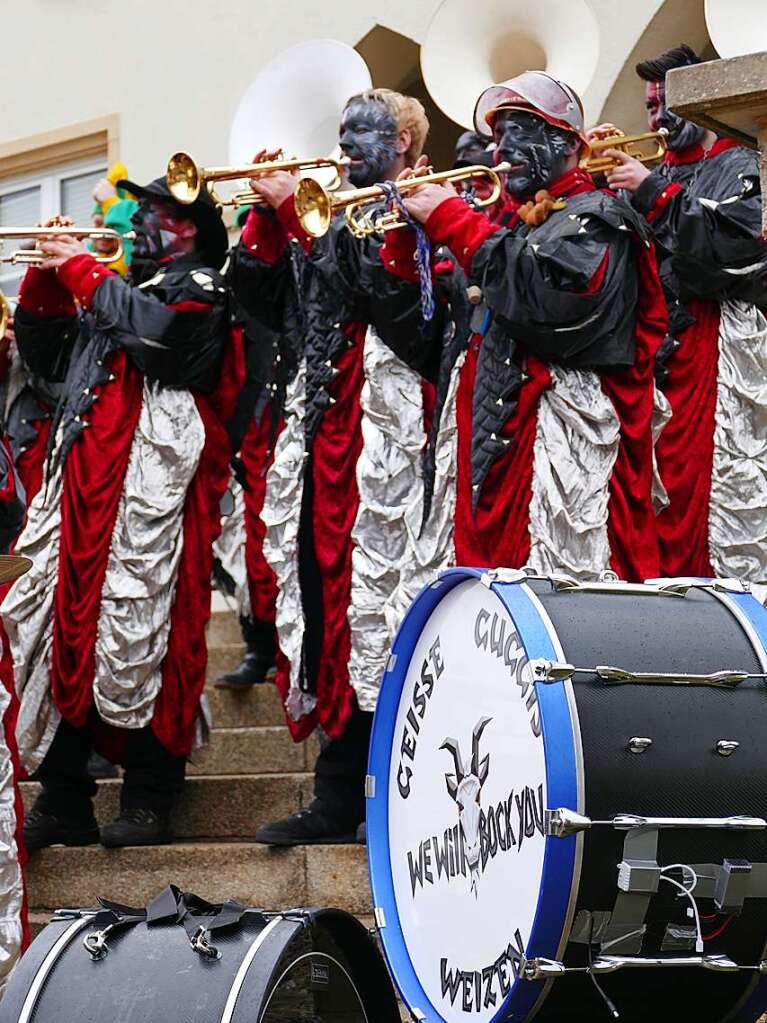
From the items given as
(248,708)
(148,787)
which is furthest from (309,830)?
(248,708)

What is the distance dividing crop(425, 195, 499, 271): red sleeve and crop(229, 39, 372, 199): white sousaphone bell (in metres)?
1.50

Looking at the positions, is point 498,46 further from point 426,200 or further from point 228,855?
point 228,855

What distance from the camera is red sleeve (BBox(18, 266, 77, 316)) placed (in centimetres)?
680

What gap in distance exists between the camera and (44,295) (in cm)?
681

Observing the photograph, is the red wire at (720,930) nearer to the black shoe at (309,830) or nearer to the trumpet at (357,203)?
the black shoe at (309,830)

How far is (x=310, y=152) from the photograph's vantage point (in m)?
6.95

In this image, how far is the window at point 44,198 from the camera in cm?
1091

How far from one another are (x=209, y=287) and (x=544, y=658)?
2957 mm

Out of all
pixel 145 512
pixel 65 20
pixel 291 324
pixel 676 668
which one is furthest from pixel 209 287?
pixel 65 20

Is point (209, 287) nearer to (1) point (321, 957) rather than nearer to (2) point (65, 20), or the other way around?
(1) point (321, 957)

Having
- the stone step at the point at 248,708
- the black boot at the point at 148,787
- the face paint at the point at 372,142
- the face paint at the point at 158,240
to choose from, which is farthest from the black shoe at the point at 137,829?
the face paint at the point at 372,142

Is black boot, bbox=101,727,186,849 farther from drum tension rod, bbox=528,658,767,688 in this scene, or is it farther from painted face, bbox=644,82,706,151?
drum tension rod, bbox=528,658,767,688

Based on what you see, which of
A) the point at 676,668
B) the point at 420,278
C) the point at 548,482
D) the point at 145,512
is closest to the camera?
the point at 676,668

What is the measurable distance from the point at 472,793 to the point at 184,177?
3096 millimetres
